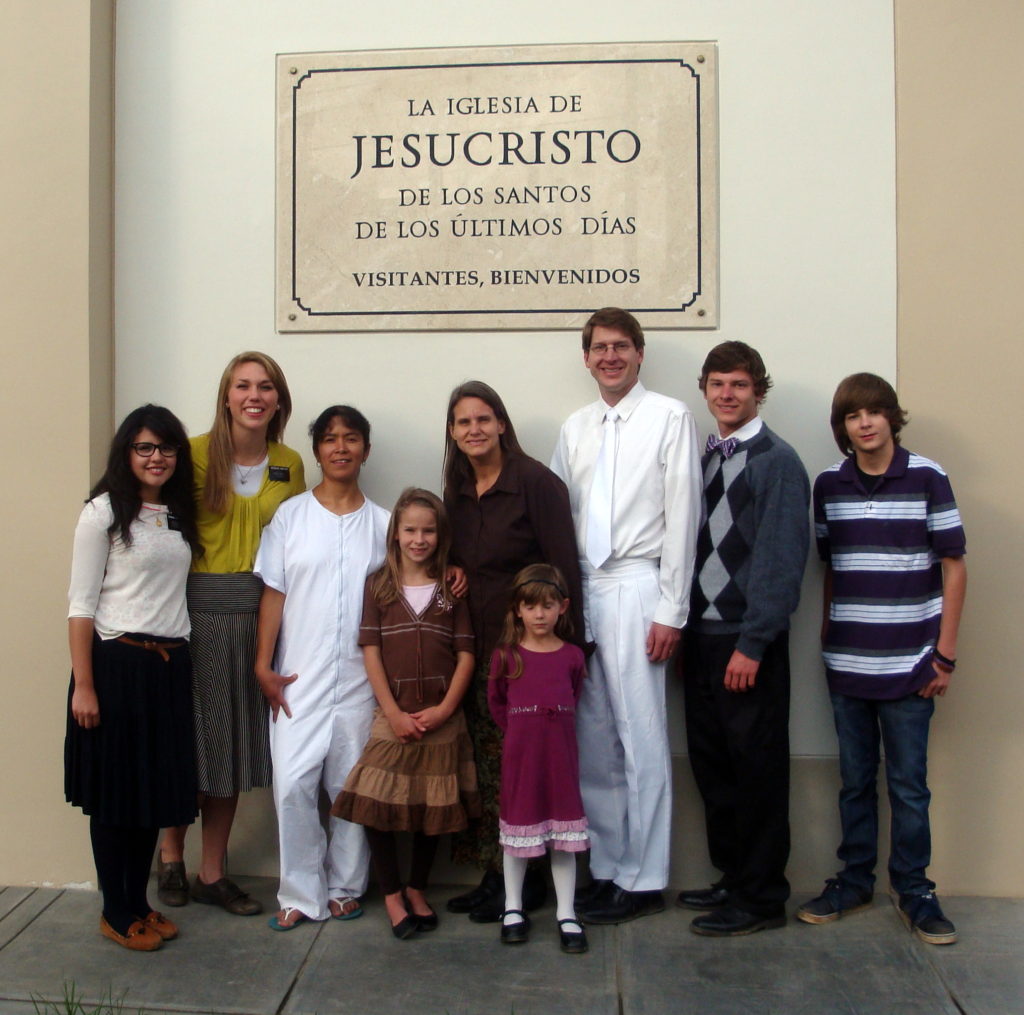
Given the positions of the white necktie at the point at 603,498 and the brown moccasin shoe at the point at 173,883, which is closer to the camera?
the white necktie at the point at 603,498

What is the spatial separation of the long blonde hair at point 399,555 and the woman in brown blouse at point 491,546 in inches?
3.1

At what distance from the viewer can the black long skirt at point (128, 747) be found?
3.37 meters

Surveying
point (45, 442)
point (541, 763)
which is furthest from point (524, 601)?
point (45, 442)

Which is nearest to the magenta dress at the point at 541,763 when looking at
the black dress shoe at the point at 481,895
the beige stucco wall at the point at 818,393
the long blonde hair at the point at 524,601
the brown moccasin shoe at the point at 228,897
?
the long blonde hair at the point at 524,601

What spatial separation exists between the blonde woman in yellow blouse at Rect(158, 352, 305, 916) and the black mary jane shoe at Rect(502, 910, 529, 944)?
927 millimetres

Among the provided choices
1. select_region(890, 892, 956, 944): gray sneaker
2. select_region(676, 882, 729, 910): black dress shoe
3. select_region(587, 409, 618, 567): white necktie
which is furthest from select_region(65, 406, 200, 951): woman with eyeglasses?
select_region(890, 892, 956, 944): gray sneaker

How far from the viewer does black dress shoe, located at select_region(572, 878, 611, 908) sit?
3695 mm

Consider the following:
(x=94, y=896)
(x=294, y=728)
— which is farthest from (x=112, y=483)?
(x=94, y=896)

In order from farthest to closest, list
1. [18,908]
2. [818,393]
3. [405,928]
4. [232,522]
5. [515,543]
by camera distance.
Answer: [818,393], [18,908], [232,522], [515,543], [405,928]

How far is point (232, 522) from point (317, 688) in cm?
67

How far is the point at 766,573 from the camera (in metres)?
3.46

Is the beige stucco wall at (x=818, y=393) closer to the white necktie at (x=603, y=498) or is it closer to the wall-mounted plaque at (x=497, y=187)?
the wall-mounted plaque at (x=497, y=187)

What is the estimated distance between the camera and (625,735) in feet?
12.0

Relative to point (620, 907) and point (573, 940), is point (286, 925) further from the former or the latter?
point (620, 907)
